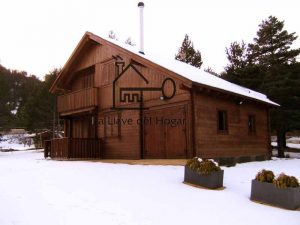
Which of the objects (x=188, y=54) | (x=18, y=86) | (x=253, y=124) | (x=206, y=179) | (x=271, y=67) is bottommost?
(x=206, y=179)

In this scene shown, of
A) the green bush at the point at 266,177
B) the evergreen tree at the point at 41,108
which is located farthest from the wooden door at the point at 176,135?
the evergreen tree at the point at 41,108

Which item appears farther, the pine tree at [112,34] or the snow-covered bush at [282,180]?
the pine tree at [112,34]

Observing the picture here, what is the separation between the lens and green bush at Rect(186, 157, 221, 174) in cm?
Result: 933

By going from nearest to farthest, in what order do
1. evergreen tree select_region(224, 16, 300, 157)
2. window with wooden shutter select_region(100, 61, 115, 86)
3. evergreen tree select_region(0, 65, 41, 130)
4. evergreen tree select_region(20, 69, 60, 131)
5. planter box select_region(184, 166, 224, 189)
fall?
planter box select_region(184, 166, 224, 189), window with wooden shutter select_region(100, 61, 115, 86), evergreen tree select_region(224, 16, 300, 157), evergreen tree select_region(20, 69, 60, 131), evergreen tree select_region(0, 65, 41, 130)

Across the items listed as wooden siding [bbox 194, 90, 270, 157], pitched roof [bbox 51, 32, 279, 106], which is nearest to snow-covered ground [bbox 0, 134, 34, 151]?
pitched roof [bbox 51, 32, 279, 106]

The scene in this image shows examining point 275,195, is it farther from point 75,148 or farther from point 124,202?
point 75,148

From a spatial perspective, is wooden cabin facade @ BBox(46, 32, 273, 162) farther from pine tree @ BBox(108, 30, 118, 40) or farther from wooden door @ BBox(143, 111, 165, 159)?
pine tree @ BBox(108, 30, 118, 40)

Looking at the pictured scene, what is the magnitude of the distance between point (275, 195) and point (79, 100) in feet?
44.0

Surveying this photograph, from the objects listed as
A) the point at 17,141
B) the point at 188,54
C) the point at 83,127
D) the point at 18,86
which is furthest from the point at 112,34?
the point at 18,86

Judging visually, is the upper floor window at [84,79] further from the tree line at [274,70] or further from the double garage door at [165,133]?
the tree line at [274,70]

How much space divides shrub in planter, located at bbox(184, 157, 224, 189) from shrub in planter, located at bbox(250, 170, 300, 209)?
3.78 ft

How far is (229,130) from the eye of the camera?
16.9 meters

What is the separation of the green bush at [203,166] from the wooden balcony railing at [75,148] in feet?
28.4

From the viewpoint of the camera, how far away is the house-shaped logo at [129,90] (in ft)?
54.0
